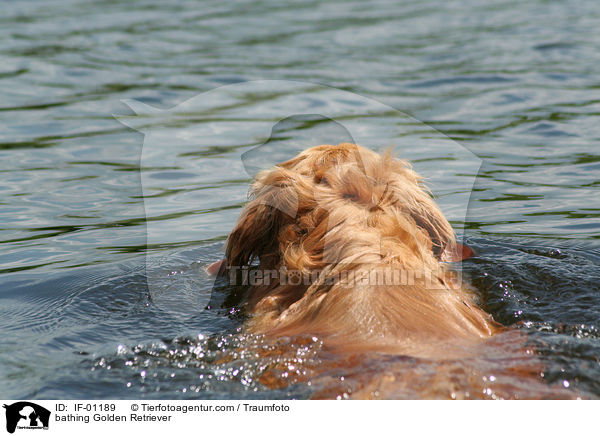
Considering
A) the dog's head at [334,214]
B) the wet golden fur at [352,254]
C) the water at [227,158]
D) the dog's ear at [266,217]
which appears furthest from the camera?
the dog's ear at [266,217]

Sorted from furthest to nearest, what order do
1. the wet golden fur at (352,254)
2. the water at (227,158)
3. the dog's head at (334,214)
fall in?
the dog's head at (334,214)
the water at (227,158)
the wet golden fur at (352,254)

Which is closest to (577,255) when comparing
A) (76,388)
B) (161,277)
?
(161,277)

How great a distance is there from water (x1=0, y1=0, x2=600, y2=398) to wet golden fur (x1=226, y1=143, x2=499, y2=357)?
25 centimetres

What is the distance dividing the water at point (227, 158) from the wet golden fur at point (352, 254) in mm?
246

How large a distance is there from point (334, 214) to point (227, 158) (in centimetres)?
451

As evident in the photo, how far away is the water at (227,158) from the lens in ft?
13.4
